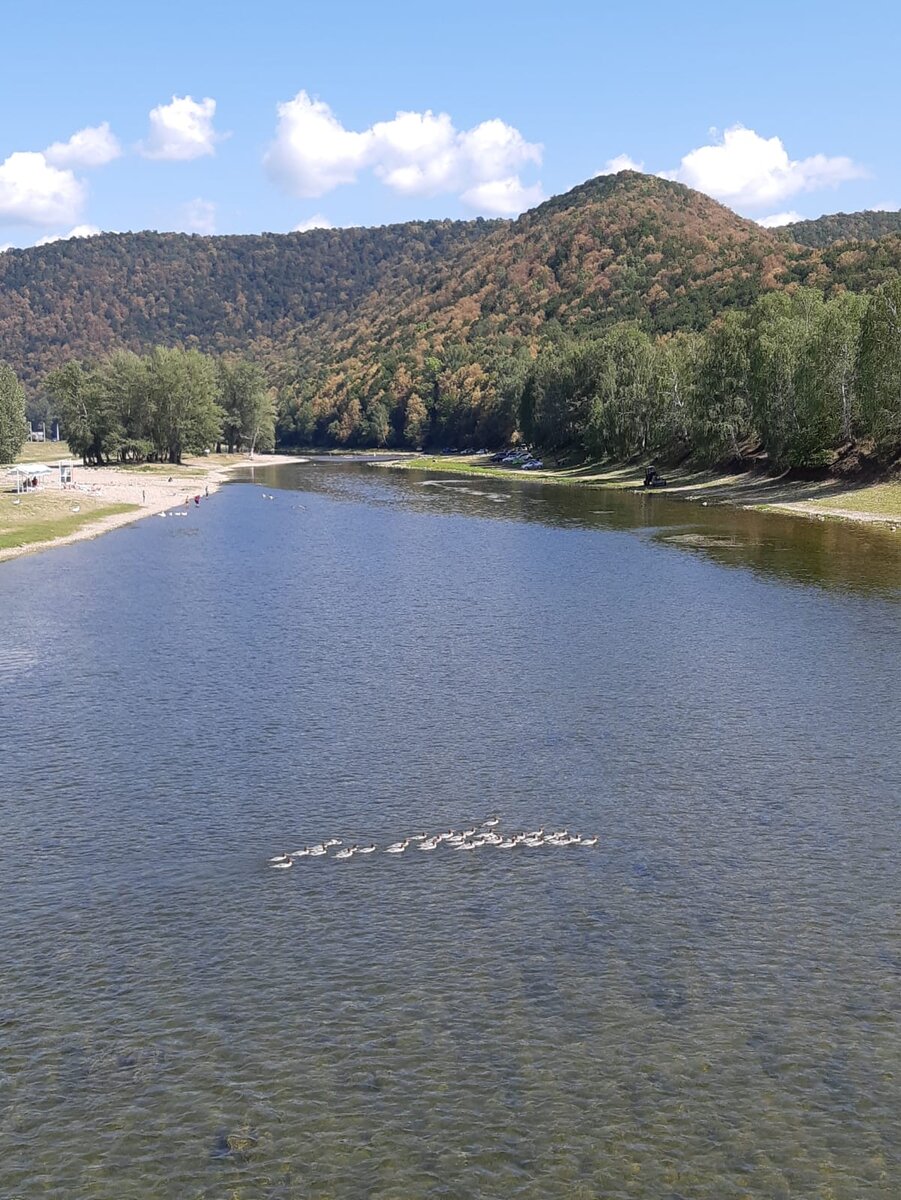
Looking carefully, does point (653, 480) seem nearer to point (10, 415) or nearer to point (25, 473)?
point (25, 473)

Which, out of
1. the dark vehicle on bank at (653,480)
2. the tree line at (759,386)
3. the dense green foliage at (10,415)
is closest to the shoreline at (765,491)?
the dark vehicle on bank at (653,480)

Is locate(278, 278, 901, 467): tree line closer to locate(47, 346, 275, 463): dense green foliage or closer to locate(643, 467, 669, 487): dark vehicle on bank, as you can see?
locate(643, 467, 669, 487): dark vehicle on bank

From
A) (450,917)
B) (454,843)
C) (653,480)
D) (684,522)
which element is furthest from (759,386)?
(450,917)

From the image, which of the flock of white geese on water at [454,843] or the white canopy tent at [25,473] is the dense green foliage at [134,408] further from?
the flock of white geese on water at [454,843]

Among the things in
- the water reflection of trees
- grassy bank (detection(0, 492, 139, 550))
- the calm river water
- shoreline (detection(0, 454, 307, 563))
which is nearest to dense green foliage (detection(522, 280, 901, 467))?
the water reflection of trees

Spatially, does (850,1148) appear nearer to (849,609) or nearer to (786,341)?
(849,609)

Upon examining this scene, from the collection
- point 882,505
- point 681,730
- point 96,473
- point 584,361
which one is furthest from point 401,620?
point 584,361
